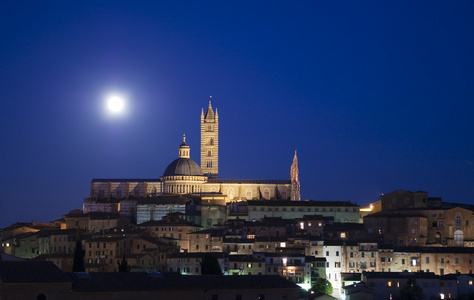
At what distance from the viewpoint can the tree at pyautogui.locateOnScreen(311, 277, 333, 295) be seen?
52741mm

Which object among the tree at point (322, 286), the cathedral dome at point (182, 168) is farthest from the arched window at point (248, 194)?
the tree at point (322, 286)

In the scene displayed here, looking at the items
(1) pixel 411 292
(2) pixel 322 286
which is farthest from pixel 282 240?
(1) pixel 411 292

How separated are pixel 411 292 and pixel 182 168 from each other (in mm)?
38191

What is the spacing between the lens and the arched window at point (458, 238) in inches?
2515

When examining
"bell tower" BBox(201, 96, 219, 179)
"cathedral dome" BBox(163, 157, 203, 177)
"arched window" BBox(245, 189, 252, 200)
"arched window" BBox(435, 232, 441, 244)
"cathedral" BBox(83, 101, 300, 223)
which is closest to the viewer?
"arched window" BBox(435, 232, 441, 244)

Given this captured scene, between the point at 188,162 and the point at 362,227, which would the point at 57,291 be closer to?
the point at 362,227

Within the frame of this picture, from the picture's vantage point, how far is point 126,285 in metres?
40.7

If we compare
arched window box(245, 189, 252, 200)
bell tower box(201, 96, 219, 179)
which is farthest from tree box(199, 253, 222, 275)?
bell tower box(201, 96, 219, 179)

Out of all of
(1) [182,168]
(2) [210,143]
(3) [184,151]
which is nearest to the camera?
(1) [182,168]

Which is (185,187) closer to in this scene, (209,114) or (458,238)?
(209,114)

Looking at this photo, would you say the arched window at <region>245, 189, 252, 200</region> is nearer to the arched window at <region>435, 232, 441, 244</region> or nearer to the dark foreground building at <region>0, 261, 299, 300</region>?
the arched window at <region>435, 232, 441, 244</region>

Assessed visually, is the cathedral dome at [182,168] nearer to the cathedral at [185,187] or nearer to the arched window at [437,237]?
the cathedral at [185,187]

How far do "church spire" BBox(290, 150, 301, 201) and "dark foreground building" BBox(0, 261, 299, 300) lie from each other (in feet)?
142

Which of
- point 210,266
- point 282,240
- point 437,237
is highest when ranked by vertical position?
point 437,237
